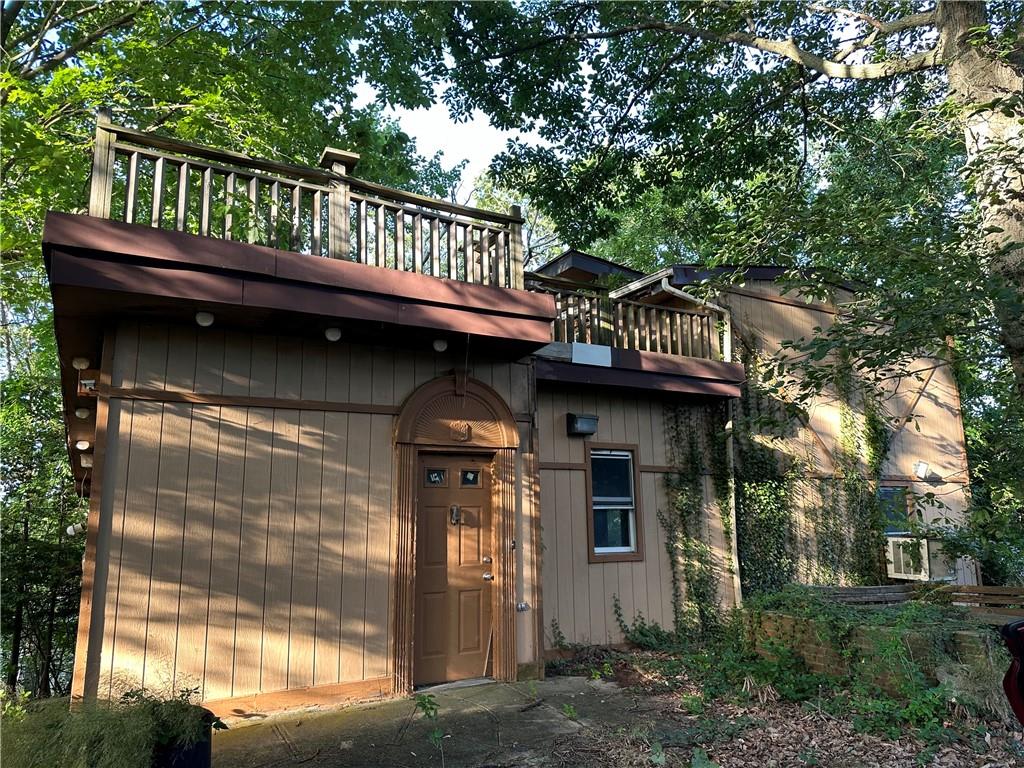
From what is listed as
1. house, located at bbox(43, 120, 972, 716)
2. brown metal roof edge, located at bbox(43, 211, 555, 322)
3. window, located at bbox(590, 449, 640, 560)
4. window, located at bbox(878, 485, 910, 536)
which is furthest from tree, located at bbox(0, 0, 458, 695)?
window, located at bbox(878, 485, 910, 536)

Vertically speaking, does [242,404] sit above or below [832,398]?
below

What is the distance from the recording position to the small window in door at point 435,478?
636 centimetres

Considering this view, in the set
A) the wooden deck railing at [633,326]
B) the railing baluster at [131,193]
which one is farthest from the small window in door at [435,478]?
the railing baluster at [131,193]

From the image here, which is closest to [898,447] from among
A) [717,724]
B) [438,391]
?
[717,724]

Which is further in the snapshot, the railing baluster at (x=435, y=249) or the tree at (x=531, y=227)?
the tree at (x=531, y=227)

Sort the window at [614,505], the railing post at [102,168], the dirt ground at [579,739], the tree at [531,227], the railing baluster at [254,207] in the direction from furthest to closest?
the tree at [531,227], the window at [614,505], the railing baluster at [254,207], the railing post at [102,168], the dirt ground at [579,739]

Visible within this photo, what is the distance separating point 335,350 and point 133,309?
1614 millimetres

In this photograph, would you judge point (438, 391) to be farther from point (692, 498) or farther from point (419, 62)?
point (419, 62)

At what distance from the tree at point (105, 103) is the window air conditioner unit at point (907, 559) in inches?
410

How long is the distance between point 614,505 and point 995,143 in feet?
18.0

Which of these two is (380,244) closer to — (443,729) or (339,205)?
(339,205)

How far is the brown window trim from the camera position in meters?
8.28

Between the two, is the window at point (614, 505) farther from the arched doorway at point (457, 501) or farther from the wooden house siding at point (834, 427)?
the wooden house siding at point (834, 427)

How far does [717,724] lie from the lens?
17.1 feet
